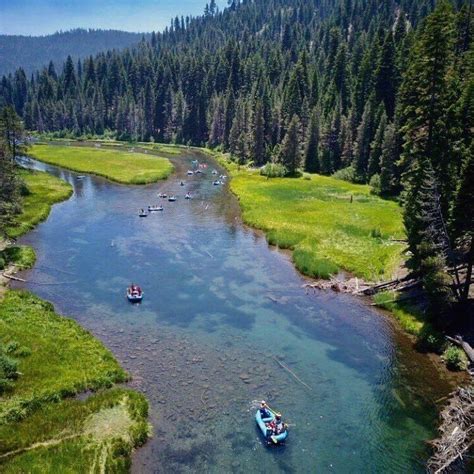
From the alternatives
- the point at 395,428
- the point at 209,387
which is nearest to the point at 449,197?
the point at 395,428

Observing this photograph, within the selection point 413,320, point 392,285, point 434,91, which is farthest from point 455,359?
point 434,91

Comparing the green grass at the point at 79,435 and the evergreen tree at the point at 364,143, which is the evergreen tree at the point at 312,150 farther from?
the green grass at the point at 79,435

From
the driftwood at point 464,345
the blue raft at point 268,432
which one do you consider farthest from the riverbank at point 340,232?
the blue raft at point 268,432

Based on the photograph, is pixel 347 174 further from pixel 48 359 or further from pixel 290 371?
pixel 48 359

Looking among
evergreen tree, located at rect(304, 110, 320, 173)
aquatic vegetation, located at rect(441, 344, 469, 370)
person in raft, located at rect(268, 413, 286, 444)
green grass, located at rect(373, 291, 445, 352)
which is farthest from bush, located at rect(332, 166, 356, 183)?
person in raft, located at rect(268, 413, 286, 444)

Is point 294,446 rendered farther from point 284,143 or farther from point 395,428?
point 284,143
